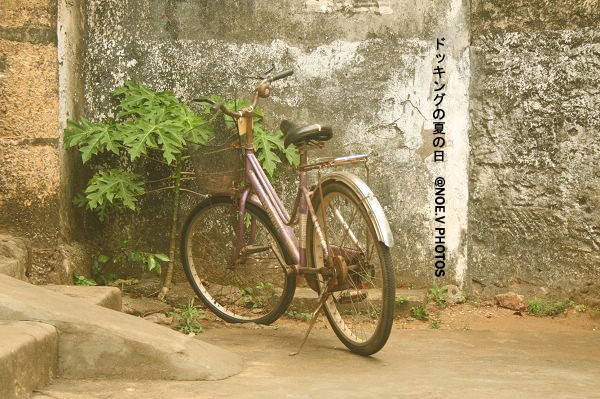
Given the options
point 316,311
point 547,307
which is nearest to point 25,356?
point 316,311

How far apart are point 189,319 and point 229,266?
41 cm

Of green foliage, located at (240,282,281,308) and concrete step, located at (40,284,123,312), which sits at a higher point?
concrete step, located at (40,284,123,312)

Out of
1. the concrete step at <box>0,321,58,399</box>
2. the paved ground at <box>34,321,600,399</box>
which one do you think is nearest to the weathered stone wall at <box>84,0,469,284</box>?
the paved ground at <box>34,321,600,399</box>

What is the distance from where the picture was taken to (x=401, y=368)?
392 centimetres

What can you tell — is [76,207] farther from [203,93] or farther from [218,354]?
[218,354]

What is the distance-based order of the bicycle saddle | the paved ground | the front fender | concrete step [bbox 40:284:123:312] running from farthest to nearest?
concrete step [bbox 40:284:123:312] → the bicycle saddle → the front fender → the paved ground

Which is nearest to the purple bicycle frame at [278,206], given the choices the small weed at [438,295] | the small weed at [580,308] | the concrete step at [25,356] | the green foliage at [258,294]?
the green foliage at [258,294]

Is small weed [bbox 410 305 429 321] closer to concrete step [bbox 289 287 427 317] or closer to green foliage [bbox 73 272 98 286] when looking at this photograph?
concrete step [bbox 289 287 427 317]

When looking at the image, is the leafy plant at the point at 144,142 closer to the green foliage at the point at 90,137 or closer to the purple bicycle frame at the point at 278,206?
the green foliage at the point at 90,137

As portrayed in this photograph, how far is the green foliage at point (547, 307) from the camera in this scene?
548 cm

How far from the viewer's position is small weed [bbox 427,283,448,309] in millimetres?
5578

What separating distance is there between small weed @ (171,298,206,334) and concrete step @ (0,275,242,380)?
1.22m

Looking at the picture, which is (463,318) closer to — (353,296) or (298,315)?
(298,315)

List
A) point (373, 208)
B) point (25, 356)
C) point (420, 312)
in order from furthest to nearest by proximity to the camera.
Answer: point (420, 312) < point (373, 208) < point (25, 356)
